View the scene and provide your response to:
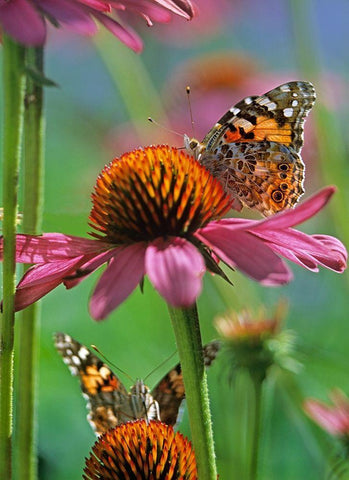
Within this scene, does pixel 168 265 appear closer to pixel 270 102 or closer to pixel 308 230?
pixel 270 102

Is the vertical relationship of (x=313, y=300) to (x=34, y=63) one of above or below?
below

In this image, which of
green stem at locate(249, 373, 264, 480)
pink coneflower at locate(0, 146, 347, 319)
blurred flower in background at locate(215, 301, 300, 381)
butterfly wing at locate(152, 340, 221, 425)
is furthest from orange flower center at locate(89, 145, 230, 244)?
blurred flower in background at locate(215, 301, 300, 381)

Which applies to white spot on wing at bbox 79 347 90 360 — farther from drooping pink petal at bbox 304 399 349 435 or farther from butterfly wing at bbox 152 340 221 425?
drooping pink petal at bbox 304 399 349 435

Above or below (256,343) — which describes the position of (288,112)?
above

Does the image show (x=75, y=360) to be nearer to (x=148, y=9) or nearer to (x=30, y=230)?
(x=30, y=230)

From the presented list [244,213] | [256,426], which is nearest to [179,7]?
[256,426]

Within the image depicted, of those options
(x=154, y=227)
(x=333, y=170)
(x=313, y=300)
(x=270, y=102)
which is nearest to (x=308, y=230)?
(x=313, y=300)

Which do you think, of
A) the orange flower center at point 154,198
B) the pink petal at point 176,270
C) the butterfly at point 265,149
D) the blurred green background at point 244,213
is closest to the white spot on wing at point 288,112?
the butterfly at point 265,149
